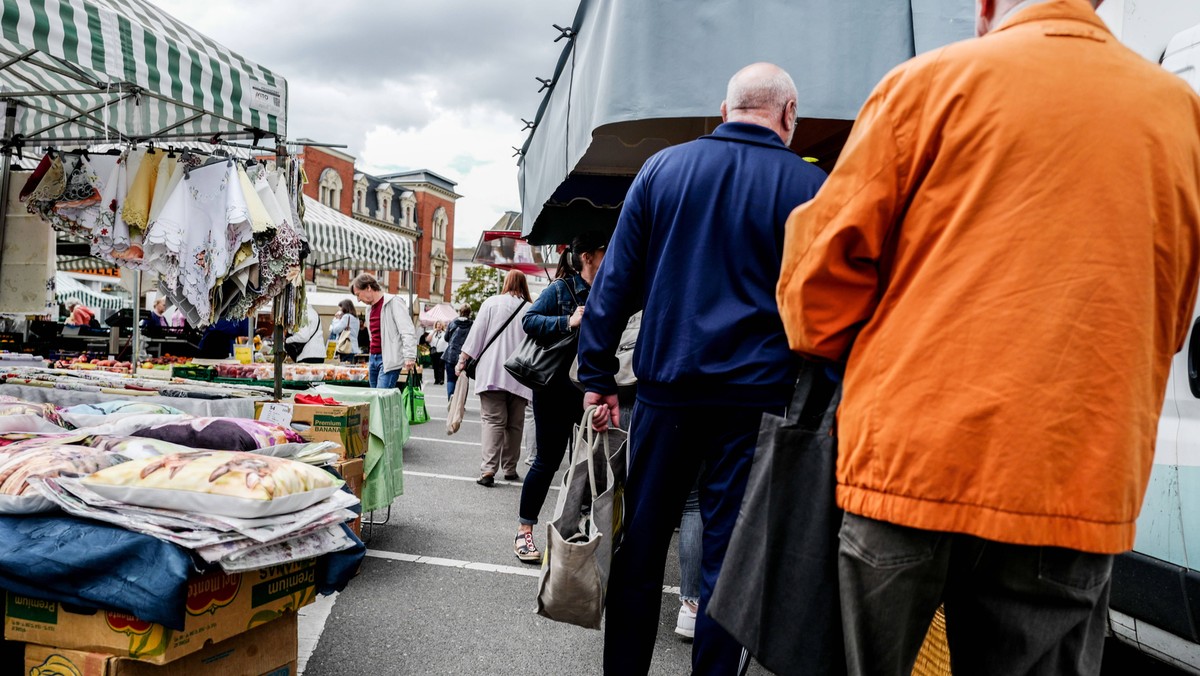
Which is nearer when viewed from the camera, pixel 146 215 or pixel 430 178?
pixel 146 215

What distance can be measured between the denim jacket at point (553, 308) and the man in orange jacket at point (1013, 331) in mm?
2690

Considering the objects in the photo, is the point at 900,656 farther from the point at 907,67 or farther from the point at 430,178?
the point at 430,178

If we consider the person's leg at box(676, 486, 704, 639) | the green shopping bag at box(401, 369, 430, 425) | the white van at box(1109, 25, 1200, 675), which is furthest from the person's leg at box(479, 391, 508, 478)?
the white van at box(1109, 25, 1200, 675)

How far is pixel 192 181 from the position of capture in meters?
4.40

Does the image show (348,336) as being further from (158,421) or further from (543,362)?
(158,421)

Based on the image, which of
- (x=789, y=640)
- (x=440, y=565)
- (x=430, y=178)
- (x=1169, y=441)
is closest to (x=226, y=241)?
(x=440, y=565)

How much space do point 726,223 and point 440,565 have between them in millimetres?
2769

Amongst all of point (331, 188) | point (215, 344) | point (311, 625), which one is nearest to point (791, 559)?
point (311, 625)

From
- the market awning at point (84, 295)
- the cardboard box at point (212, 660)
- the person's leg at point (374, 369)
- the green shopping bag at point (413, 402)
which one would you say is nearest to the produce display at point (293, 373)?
the person's leg at point (374, 369)

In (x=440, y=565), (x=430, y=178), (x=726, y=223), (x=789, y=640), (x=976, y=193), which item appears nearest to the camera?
(x=976, y=193)

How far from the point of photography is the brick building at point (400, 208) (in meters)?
49.4

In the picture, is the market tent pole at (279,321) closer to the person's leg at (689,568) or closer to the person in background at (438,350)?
the person's leg at (689,568)

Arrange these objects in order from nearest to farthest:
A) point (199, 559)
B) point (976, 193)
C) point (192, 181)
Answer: point (976, 193) → point (199, 559) → point (192, 181)

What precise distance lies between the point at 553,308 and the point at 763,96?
Result: 2168 millimetres
